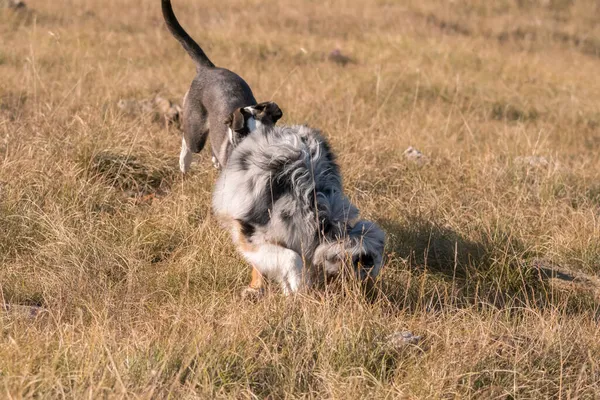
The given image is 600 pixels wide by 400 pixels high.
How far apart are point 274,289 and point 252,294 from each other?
5.2 inches

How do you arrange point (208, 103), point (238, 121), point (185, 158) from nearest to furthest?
point (238, 121), point (208, 103), point (185, 158)

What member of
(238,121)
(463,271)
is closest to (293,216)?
(238,121)

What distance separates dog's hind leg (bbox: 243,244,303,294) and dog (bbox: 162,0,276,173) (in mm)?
1481

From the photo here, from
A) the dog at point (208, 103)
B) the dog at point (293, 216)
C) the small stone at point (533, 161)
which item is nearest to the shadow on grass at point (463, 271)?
the dog at point (293, 216)

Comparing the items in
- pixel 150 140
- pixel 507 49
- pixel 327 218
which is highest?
pixel 327 218

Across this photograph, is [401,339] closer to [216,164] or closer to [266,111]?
[266,111]

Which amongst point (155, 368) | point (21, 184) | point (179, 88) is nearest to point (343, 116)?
point (179, 88)

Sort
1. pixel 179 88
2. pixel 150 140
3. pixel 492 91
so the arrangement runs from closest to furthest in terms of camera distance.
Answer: pixel 150 140, pixel 179 88, pixel 492 91

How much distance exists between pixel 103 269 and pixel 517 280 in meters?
2.48

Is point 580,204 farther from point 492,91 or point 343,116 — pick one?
point 492,91

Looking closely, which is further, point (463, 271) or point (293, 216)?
point (463, 271)

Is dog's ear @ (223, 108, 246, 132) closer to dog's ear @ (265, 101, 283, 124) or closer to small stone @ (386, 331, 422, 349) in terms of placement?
dog's ear @ (265, 101, 283, 124)

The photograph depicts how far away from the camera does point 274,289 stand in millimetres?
3848

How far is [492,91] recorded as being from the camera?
1017cm
